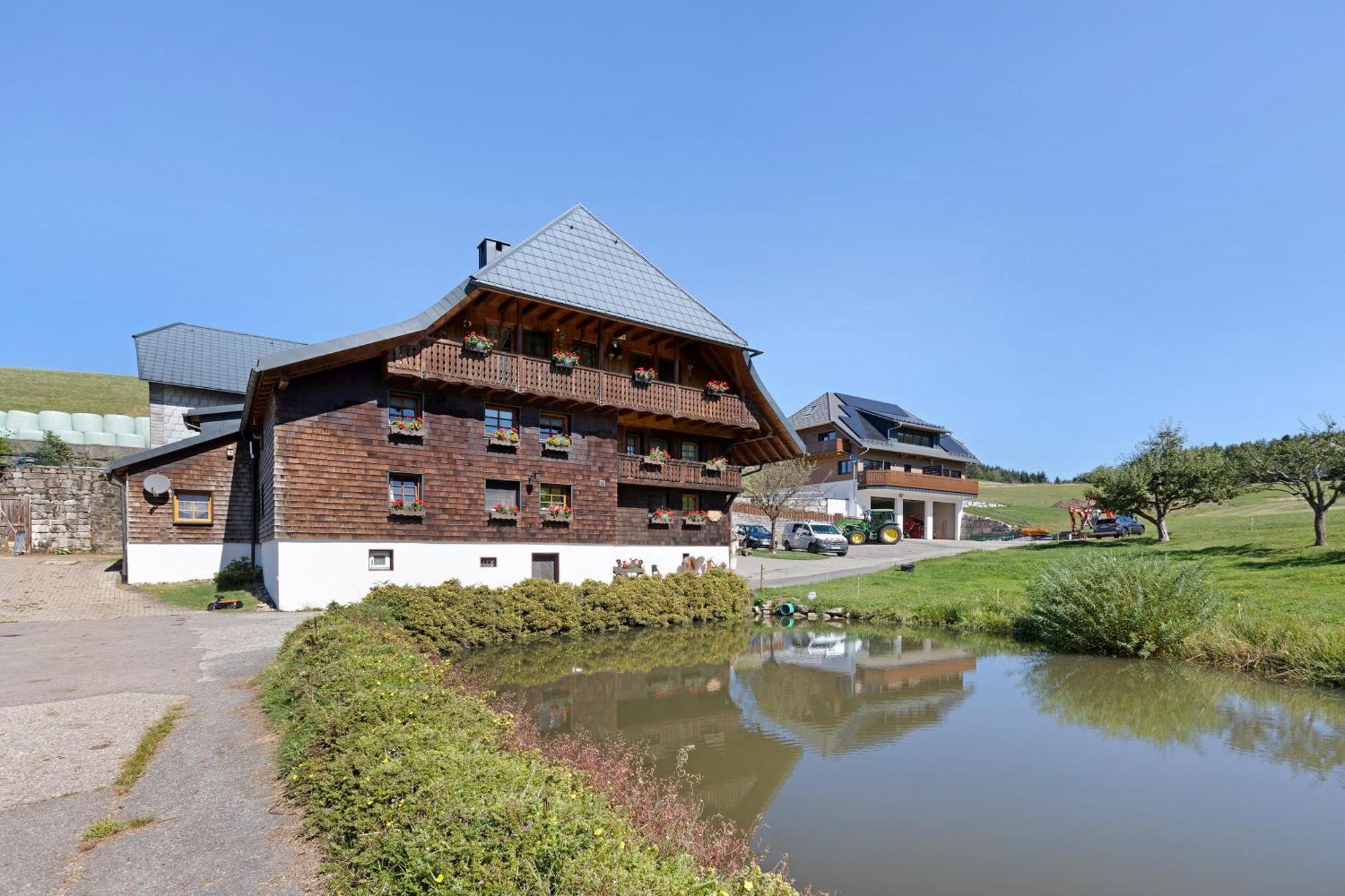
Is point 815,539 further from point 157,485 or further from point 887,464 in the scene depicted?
point 157,485

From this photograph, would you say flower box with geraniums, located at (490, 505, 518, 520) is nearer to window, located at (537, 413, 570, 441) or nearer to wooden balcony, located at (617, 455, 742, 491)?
window, located at (537, 413, 570, 441)

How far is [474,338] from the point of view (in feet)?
71.6

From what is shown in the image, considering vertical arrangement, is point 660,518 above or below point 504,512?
below

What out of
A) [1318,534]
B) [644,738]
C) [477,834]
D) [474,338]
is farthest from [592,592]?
[1318,534]

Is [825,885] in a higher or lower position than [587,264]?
lower

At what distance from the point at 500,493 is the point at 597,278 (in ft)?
26.3

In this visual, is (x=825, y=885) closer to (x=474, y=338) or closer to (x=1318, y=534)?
(x=474, y=338)

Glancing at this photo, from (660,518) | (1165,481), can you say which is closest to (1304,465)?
(1165,481)

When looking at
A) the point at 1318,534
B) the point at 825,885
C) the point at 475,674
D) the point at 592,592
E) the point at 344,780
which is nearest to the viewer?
the point at 344,780

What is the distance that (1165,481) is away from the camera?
1401 inches

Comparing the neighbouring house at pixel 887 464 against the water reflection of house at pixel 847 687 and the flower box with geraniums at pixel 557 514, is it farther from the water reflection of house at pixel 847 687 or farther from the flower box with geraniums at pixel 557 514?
the water reflection of house at pixel 847 687

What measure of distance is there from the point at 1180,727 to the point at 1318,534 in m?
22.0

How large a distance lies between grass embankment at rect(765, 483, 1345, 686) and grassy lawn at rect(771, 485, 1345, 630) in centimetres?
5

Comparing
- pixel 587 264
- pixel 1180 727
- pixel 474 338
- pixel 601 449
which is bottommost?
pixel 1180 727
